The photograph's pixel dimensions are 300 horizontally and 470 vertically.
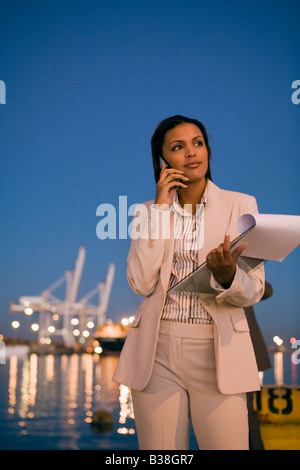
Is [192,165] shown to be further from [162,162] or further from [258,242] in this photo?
[258,242]

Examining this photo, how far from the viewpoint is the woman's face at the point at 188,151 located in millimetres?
1790

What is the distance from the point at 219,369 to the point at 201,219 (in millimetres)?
448

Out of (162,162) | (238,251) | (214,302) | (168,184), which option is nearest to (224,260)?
(238,251)

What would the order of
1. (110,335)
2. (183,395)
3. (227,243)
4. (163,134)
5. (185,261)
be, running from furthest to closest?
(110,335) → (163,134) → (185,261) → (183,395) → (227,243)

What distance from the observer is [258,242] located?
1540mm

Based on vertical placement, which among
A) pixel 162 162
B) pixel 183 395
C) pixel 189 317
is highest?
pixel 162 162

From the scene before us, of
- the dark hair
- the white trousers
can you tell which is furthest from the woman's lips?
the white trousers

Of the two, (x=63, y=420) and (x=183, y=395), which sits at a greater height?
(x=183, y=395)

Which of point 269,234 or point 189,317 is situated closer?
point 269,234

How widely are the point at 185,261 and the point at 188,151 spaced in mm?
336

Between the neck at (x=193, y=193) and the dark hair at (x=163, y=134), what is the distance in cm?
7

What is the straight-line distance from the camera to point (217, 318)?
1.62 metres

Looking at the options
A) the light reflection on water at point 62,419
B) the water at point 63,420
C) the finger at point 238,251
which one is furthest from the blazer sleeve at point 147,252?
the light reflection on water at point 62,419
